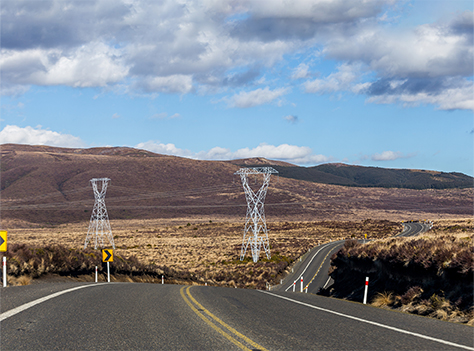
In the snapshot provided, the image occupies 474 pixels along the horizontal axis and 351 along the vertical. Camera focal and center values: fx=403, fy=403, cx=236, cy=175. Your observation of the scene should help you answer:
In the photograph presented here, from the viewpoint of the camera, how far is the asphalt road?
6535 mm

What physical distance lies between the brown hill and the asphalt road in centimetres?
12853

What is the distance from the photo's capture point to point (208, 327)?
7.64 meters

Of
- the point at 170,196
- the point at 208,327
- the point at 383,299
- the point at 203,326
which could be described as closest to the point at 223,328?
the point at 208,327

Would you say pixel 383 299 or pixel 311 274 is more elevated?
pixel 383 299

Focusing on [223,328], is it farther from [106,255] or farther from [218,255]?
[218,255]

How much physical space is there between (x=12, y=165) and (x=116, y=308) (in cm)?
20843

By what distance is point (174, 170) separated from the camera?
195125mm

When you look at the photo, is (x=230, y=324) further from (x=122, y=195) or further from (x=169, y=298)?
(x=122, y=195)

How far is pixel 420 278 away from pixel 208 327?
8422mm

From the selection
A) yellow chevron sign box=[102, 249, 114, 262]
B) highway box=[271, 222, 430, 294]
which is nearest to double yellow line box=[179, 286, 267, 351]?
yellow chevron sign box=[102, 249, 114, 262]

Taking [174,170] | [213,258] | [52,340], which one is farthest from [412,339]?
[174,170]

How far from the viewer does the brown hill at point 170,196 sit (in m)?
143

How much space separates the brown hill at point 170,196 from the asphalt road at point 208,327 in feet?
422

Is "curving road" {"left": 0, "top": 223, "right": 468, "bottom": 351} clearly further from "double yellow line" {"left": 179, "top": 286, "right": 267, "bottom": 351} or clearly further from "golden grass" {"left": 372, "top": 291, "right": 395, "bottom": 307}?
"golden grass" {"left": 372, "top": 291, "right": 395, "bottom": 307}
